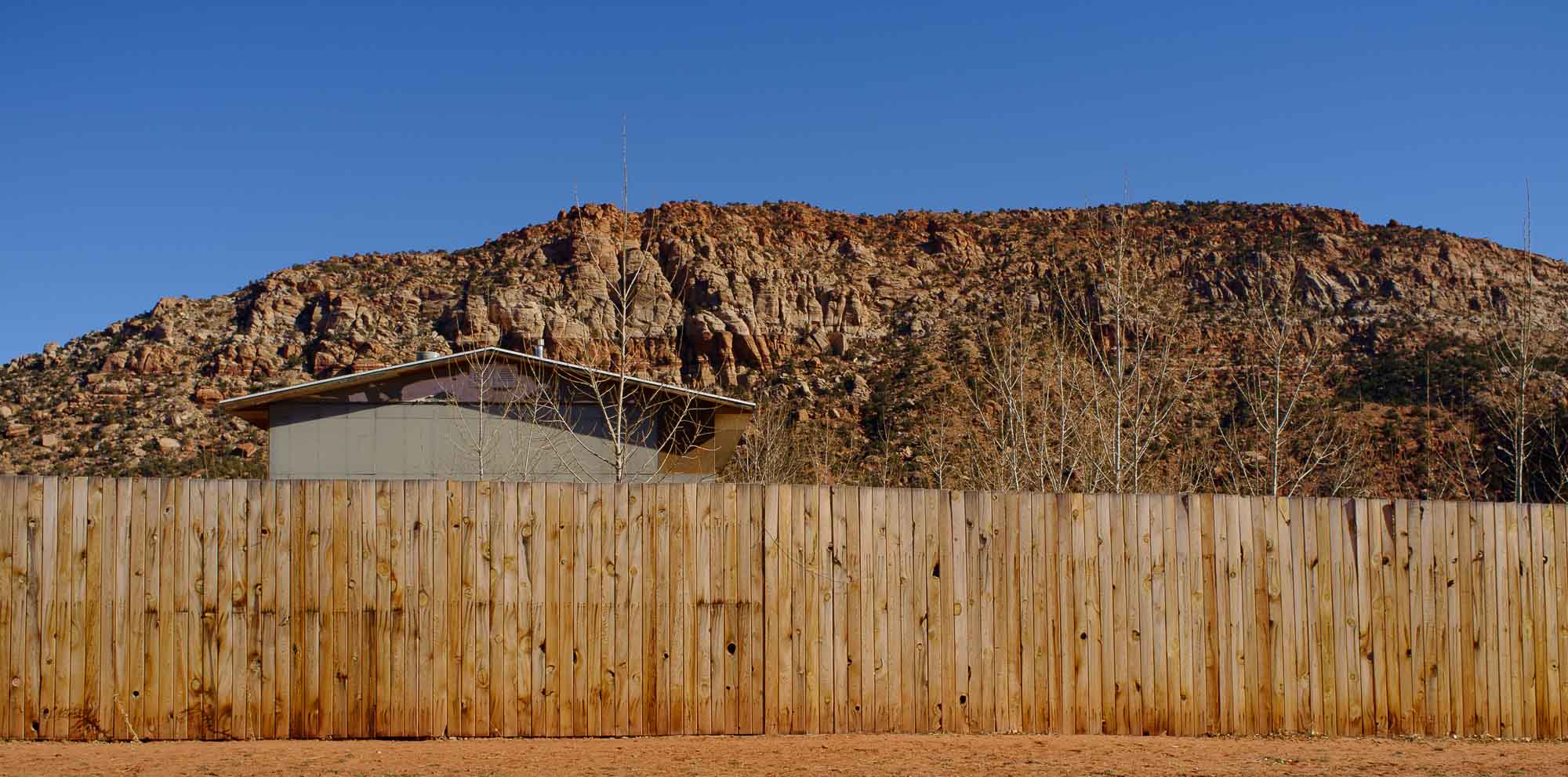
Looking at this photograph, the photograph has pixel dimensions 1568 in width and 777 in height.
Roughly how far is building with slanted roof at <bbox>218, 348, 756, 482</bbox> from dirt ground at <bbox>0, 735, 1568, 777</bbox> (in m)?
12.5

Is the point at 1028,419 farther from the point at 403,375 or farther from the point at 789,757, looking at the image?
the point at 789,757

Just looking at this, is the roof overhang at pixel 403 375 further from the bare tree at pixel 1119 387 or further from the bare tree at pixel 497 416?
the bare tree at pixel 1119 387

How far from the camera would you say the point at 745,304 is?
56906mm

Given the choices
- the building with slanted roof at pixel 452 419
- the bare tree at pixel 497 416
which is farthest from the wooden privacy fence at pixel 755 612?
the building with slanted roof at pixel 452 419

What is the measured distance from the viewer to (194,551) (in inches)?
271

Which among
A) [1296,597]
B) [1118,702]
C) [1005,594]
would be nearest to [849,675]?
[1005,594]

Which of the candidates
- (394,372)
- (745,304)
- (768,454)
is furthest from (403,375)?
(745,304)

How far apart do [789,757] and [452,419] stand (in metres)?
14.9

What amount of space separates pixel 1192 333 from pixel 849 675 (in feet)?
132

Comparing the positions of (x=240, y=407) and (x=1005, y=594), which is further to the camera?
(x=240, y=407)

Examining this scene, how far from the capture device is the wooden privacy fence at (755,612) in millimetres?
6836

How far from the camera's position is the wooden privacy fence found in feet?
22.4

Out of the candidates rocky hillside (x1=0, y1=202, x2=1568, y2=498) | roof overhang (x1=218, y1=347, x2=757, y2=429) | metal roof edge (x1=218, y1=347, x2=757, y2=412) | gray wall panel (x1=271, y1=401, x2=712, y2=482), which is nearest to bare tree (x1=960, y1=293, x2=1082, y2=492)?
roof overhang (x1=218, y1=347, x2=757, y2=429)

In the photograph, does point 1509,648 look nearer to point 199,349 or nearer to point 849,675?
point 849,675
